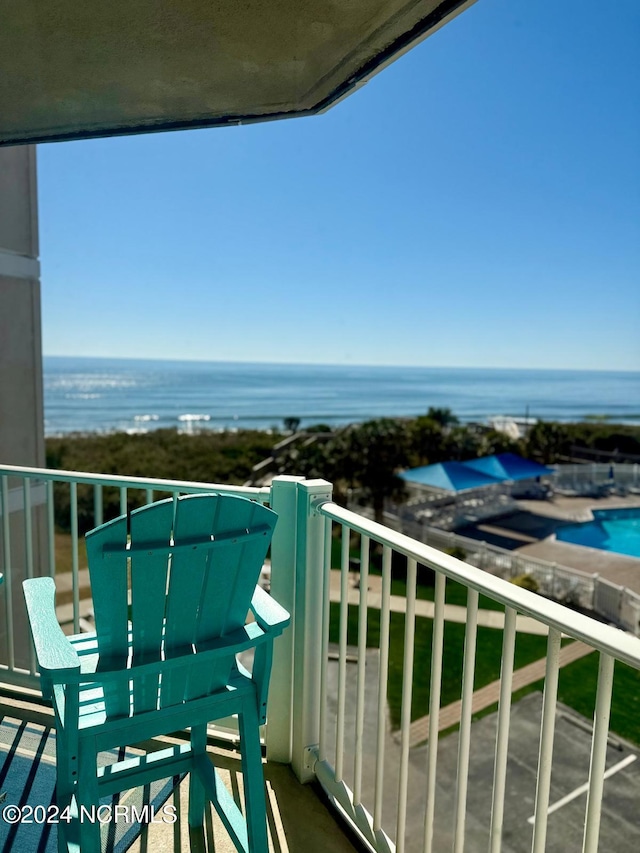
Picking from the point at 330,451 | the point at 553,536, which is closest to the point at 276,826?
the point at 553,536

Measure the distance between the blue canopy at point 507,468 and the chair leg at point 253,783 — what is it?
17.4 m

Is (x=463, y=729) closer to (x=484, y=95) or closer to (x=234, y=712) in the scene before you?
(x=234, y=712)

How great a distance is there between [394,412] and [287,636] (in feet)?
126

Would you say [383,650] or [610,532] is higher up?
[383,650]

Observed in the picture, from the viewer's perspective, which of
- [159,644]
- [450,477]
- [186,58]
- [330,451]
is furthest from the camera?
[330,451]

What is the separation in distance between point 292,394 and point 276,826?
141ft

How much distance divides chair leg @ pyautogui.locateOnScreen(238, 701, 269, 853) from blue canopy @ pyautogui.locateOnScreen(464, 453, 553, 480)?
17.4 meters

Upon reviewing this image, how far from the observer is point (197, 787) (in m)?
1.78

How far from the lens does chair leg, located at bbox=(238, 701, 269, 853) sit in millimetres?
1535

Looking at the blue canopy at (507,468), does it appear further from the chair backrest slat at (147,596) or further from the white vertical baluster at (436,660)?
the chair backrest slat at (147,596)

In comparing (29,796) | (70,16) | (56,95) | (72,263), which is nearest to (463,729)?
(29,796)

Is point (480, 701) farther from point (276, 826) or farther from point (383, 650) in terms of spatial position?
point (383, 650)

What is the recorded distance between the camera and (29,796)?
1.91 m

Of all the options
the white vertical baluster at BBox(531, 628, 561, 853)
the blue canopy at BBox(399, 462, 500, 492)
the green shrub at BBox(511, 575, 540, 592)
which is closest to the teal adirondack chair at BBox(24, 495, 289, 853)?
the white vertical baluster at BBox(531, 628, 561, 853)
